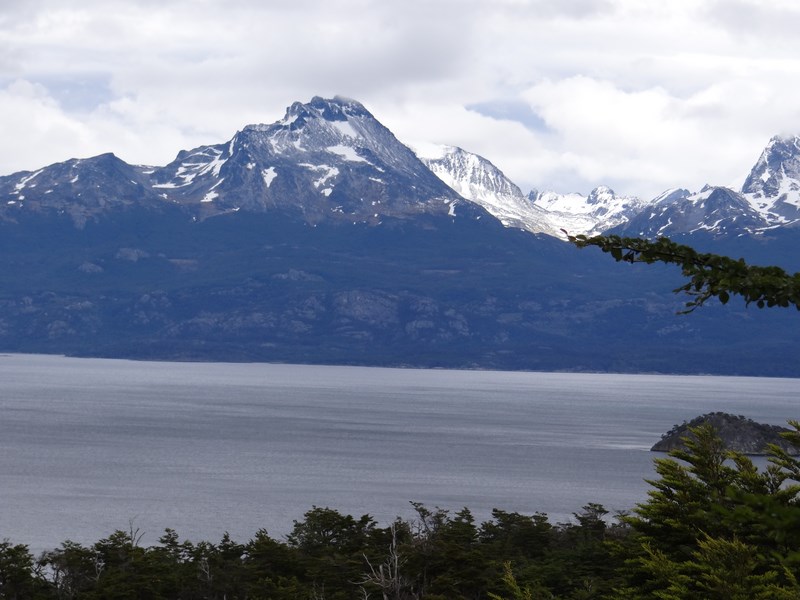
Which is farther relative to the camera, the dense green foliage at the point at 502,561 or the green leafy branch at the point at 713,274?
the dense green foliage at the point at 502,561

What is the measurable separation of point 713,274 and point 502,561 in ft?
183

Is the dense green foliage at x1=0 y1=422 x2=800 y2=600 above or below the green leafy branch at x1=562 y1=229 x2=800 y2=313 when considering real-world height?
below

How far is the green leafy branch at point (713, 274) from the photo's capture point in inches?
420

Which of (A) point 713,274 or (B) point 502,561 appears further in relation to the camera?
(B) point 502,561

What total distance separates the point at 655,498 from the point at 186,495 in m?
119

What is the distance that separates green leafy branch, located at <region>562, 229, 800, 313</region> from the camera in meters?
10.7

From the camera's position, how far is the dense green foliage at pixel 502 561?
30797 mm

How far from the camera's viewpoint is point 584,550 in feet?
197

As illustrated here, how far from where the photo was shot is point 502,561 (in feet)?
212

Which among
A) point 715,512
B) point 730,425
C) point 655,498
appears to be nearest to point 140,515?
point 655,498

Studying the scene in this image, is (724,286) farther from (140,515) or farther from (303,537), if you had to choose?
(140,515)

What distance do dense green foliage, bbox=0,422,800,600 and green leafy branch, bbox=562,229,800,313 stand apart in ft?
30.0

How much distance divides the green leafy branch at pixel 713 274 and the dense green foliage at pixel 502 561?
9.13 metres

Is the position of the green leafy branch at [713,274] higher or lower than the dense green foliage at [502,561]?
higher
